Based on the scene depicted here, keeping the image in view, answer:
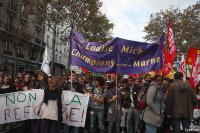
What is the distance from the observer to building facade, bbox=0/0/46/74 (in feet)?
135

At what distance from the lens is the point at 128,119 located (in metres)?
12.0

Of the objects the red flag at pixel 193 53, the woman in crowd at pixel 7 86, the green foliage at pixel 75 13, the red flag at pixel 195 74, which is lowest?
the woman in crowd at pixel 7 86

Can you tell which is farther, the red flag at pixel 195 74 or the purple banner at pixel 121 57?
the red flag at pixel 195 74

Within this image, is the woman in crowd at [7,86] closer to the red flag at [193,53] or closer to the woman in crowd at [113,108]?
the woman in crowd at [113,108]

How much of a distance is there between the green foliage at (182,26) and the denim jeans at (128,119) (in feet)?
109

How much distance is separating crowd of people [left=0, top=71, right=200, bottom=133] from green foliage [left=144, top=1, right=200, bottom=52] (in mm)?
32441

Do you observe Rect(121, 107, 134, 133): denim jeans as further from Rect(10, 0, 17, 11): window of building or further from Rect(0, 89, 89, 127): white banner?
Rect(10, 0, 17, 11): window of building

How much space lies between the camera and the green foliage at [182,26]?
43.9 metres

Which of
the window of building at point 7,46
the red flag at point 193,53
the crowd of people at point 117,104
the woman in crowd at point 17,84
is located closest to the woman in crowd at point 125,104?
the crowd of people at point 117,104

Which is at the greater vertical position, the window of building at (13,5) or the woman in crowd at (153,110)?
the window of building at (13,5)

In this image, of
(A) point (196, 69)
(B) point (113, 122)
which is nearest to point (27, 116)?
(B) point (113, 122)

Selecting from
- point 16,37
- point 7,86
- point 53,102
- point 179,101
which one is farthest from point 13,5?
point 179,101

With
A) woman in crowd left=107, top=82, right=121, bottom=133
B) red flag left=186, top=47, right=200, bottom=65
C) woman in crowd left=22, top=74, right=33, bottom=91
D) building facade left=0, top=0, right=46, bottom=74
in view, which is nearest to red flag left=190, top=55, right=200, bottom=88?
red flag left=186, top=47, right=200, bottom=65

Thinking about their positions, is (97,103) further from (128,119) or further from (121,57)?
(121,57)
